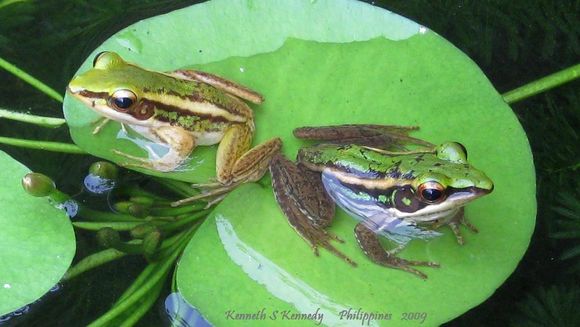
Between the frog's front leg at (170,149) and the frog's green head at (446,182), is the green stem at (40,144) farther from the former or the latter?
the frog's green head at (446,182)

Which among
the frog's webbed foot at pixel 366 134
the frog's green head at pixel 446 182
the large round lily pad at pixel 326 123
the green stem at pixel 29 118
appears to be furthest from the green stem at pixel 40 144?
the frog's green head at pixel 446 182

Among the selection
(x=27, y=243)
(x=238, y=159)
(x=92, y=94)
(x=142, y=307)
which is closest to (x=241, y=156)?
(x=238, y=159)

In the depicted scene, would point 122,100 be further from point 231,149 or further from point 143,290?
point 143,290

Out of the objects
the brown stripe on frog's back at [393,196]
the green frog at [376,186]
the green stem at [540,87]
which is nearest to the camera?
the green frog at [376,186]

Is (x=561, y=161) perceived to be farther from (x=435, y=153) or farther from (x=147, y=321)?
(x=147, y=321)

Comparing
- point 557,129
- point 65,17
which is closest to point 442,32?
point 557,129
